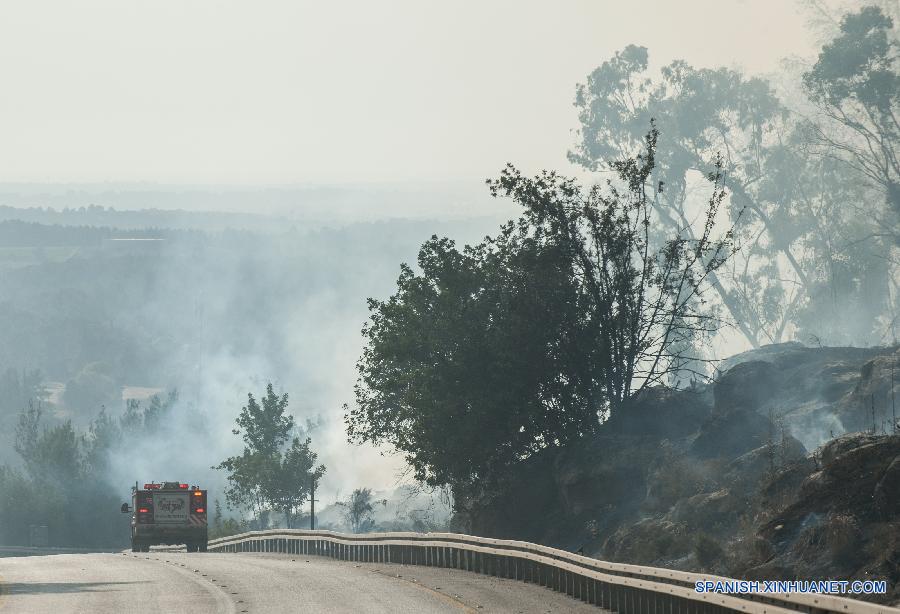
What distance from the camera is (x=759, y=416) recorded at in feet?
198

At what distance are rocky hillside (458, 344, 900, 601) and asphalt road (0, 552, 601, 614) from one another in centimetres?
611

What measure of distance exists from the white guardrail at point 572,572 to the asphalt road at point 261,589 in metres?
0.45

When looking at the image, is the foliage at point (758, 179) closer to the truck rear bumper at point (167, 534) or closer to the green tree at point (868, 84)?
the green tree at point (868, 84)

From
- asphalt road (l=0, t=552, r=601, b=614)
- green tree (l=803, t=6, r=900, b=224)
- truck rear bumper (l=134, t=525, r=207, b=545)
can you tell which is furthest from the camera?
green tree (l=803, t=6, r=900, b=224)

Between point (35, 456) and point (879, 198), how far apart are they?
4105 inches

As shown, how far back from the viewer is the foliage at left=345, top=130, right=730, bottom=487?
6331cm

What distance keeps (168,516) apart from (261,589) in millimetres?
28208

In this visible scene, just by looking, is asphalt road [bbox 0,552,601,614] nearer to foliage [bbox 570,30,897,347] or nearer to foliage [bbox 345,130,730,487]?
foliage [bbox 345,130,730,487]

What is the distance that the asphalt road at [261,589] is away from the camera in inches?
1104

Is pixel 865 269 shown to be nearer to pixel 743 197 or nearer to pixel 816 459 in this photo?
pixel 743 197

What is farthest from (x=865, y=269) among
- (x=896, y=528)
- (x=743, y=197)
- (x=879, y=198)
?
(x=896, y=528)

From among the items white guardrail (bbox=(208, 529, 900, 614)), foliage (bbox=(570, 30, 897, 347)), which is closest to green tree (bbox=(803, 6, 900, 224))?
foliage (bbox=(570, 30, 897, 347))

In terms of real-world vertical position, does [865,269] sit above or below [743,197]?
below

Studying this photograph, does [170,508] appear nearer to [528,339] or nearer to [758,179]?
[528,339]
